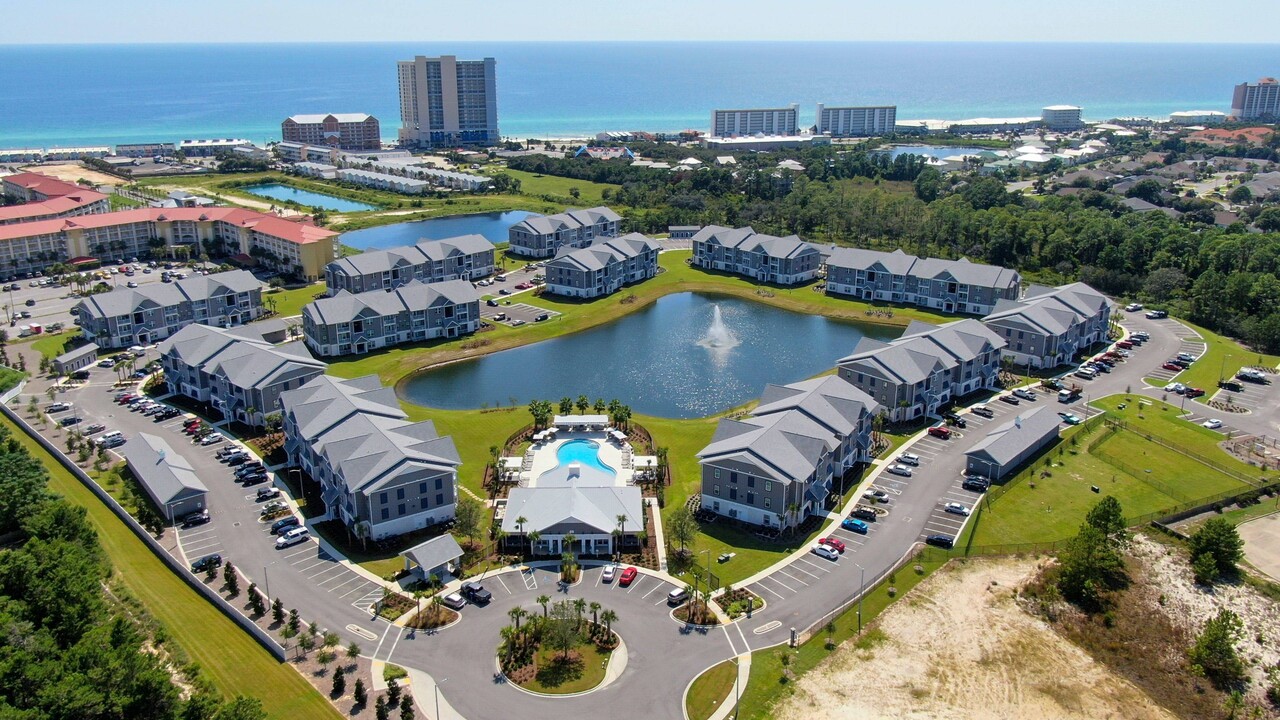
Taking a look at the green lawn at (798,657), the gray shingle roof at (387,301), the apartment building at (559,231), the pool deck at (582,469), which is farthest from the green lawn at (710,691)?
the apartment building at (559,231)

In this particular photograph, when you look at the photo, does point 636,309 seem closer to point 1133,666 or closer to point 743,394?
point 743,394

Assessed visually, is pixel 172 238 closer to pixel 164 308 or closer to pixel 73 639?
pixel 164 308

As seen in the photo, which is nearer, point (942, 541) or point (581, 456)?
point (942, 541)

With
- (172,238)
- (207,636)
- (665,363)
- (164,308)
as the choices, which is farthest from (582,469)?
(172,238)

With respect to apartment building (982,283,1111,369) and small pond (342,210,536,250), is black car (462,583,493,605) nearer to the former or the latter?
apartment building (982,283,1111,369)

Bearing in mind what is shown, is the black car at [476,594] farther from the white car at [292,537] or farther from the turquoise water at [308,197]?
the turquoise water at [308,197]

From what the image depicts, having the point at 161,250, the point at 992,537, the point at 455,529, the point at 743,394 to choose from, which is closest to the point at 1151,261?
the point at 743,394
